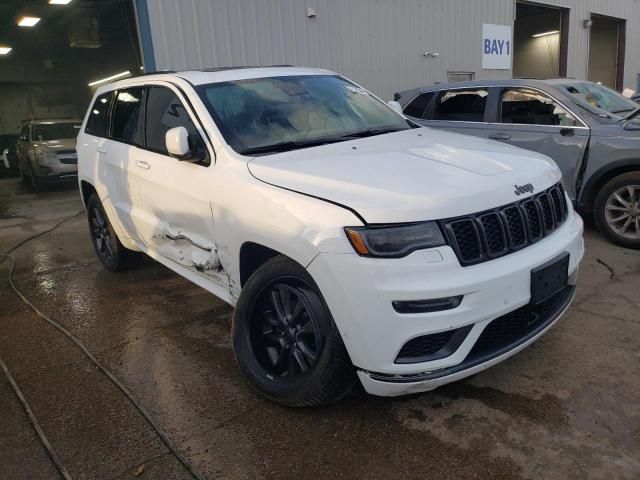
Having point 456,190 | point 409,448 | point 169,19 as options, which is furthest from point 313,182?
point 169,19

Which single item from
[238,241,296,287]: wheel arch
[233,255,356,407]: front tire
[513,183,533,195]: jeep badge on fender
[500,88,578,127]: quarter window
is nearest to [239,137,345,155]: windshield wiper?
[238,241,296,287]: wheel arch

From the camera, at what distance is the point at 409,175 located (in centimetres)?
266

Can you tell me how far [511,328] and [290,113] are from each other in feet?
6.54

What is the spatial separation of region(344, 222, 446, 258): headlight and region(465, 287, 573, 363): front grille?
0.51 meters

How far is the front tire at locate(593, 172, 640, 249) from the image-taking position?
5.18 metres

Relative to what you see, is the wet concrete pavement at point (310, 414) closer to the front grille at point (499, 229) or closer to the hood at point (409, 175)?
the front grille at point (499, 229)

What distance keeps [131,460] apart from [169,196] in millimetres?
1784

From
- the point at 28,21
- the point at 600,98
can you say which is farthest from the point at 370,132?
the point at 28,21

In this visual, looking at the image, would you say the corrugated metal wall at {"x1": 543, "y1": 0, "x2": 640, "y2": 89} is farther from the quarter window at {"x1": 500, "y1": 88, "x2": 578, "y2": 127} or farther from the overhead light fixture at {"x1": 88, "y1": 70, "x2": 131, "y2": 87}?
the overhead light fixture at {"x1": 88, "y1": 70, "x2": 131, "y2": 87}

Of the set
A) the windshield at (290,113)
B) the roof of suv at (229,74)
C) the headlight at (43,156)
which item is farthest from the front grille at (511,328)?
the headlight at (43,156)

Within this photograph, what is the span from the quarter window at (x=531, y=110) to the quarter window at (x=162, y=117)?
12.9ft

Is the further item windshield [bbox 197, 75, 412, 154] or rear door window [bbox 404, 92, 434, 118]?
rear door window [bbox 404, 92, 434, 118]

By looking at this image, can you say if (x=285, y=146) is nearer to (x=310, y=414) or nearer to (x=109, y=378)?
(x=310, y=414)

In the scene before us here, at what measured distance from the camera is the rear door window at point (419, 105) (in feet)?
22.5
